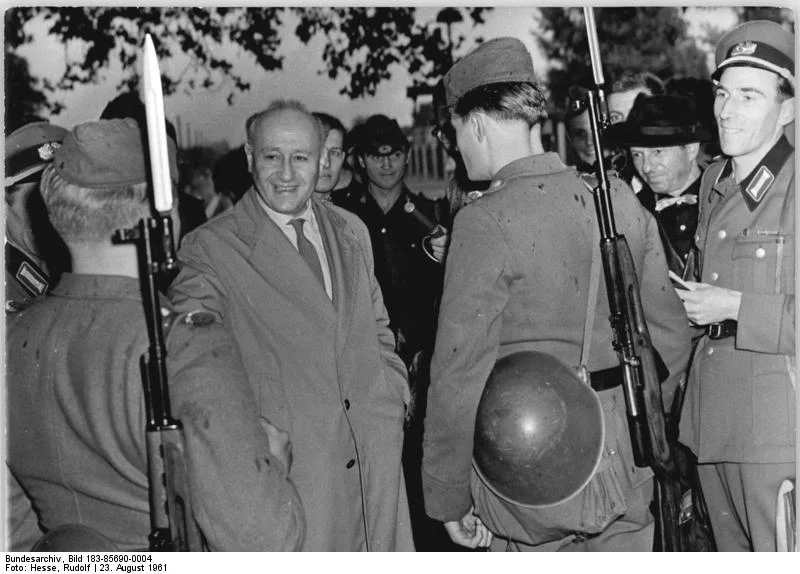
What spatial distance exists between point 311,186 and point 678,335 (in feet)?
4.75

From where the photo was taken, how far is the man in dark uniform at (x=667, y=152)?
433 cm

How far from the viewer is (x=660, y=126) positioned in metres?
4.44

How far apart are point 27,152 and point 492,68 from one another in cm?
211

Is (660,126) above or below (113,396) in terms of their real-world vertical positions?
above

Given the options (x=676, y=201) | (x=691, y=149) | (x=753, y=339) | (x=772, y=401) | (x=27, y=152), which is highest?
(x=27, y=152)

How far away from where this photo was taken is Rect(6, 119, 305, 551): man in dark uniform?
2.03 metres

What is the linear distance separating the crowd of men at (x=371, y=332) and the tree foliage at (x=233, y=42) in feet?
7.29

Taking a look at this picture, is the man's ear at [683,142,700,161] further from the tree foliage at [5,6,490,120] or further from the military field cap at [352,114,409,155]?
the tree foliage at [5,6,490,120]

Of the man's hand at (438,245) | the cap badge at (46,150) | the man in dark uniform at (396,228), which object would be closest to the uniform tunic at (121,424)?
the cap badge at (46,150)

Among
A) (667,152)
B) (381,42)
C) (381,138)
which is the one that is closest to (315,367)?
(667,152)

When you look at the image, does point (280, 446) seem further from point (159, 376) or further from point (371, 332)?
point (371, 332)

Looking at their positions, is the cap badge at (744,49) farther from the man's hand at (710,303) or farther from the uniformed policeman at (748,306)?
the man's hand at (710,303)

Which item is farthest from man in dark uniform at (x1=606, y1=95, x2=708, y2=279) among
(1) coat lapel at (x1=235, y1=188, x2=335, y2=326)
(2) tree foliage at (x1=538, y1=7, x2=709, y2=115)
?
(2) tree foliage at (x1=538, y1=7, x2=709, y2=115)
